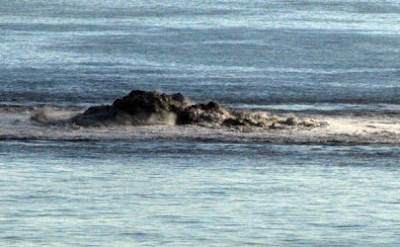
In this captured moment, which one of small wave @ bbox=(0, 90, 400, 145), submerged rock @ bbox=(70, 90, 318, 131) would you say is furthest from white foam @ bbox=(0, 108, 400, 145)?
submerged rock @ bbox=(70, 90, 318, 131)

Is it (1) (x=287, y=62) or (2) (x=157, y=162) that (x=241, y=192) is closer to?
(2) (x=157, y=162)

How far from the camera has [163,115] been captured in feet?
102

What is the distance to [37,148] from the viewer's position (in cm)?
2875

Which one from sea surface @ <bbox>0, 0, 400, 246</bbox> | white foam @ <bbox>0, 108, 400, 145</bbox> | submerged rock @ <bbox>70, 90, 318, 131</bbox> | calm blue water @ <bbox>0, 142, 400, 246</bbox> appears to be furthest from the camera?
submerged rock @ <bbox>70, 90, 318, 131</bbox>

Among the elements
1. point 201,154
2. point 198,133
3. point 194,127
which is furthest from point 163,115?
point 201,154

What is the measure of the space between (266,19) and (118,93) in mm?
34989

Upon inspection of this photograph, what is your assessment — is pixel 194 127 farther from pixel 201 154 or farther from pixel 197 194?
pixel 197 194

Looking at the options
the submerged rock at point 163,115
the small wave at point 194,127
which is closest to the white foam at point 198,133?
the small wave at point 194,127

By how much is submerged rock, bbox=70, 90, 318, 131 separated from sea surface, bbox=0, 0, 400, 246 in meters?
0.41

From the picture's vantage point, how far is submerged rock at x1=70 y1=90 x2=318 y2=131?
30984mm

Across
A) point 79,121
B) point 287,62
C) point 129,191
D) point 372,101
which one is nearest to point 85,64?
point 287,62

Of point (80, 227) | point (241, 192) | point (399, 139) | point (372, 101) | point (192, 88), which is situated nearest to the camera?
point (80, 227)

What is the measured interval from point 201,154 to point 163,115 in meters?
3.01

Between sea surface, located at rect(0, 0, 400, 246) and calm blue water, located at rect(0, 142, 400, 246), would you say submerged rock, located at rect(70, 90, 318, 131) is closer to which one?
sea surface, located at rect(0, 0, 400, 246)
